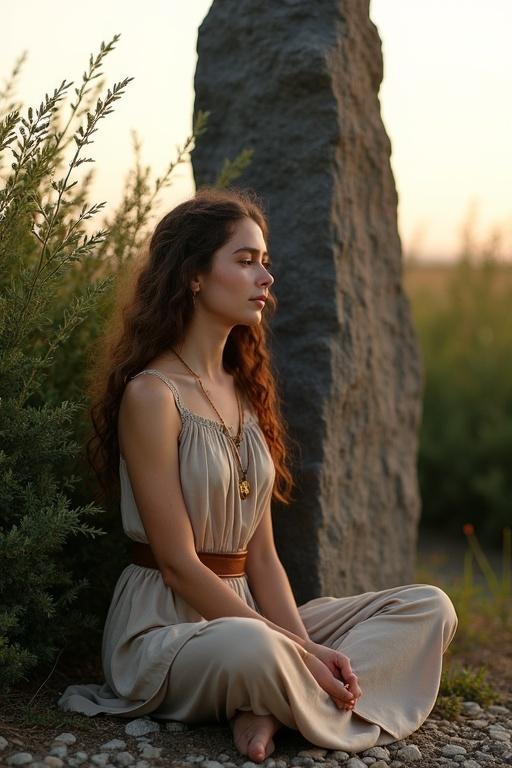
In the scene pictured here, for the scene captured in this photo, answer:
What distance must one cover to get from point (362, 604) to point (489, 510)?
13.2ft

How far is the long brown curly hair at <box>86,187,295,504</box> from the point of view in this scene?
9.98ft

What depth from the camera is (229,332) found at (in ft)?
10.8

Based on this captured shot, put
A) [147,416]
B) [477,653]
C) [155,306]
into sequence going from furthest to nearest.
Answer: [477,653] < [155,306] < [147,416]

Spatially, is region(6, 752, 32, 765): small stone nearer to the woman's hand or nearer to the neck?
the woman's hand

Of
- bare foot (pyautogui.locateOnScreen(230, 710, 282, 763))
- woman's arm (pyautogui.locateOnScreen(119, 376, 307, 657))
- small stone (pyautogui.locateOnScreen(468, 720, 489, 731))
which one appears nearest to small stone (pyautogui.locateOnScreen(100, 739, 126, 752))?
bare foot (pyautogui.locateOnScreen(230, 710, 282, 763))

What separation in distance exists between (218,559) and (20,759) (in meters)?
0.82

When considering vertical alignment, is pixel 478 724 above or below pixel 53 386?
below

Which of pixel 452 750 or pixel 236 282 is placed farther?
pixel 236 282

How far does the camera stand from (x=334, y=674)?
2.77m

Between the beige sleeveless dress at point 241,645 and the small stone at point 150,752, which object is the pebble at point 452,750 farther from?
the small stone at point 150,752

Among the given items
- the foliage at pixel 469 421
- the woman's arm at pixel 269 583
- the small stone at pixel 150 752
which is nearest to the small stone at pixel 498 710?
the woman's arm at pixel 269 583

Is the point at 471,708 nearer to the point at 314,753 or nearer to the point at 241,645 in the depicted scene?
the point at 314,753

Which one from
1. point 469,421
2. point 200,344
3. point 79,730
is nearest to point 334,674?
point 79,730

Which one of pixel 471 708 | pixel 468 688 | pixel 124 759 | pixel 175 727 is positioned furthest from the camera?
pixel 468 688
